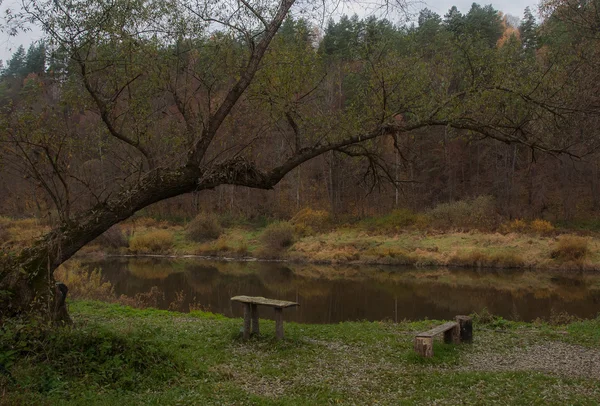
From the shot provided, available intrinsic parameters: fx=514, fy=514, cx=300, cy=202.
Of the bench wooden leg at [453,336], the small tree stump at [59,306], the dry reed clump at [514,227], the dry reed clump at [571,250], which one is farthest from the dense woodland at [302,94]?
the dry reed clump at [514,227]

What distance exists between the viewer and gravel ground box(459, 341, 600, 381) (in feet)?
24.0

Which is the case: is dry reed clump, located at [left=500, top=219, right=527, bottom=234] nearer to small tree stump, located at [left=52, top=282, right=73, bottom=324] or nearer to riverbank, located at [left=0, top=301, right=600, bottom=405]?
riverbank, located at [left=0, top=301, right=600, bottom=405]

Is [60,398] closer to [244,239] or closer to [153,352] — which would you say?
[153,352]

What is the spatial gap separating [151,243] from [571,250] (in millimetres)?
25558

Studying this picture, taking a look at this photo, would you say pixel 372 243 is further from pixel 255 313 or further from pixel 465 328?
pixel 255 313

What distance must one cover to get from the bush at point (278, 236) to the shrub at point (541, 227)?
14924mm

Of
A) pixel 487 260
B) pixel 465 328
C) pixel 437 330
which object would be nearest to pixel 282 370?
pixel 437 330

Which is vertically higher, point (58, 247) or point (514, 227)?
point (58, 247)

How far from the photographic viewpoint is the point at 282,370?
6.98 metres

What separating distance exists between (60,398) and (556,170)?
3734 centimetres

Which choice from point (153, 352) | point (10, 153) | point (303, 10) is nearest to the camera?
point (153, 352)

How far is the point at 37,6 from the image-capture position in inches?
306

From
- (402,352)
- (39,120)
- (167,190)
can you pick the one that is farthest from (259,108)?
(402,352)

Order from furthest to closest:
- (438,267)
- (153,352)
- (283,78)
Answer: (438,267) → (283,78) → (153,352)
